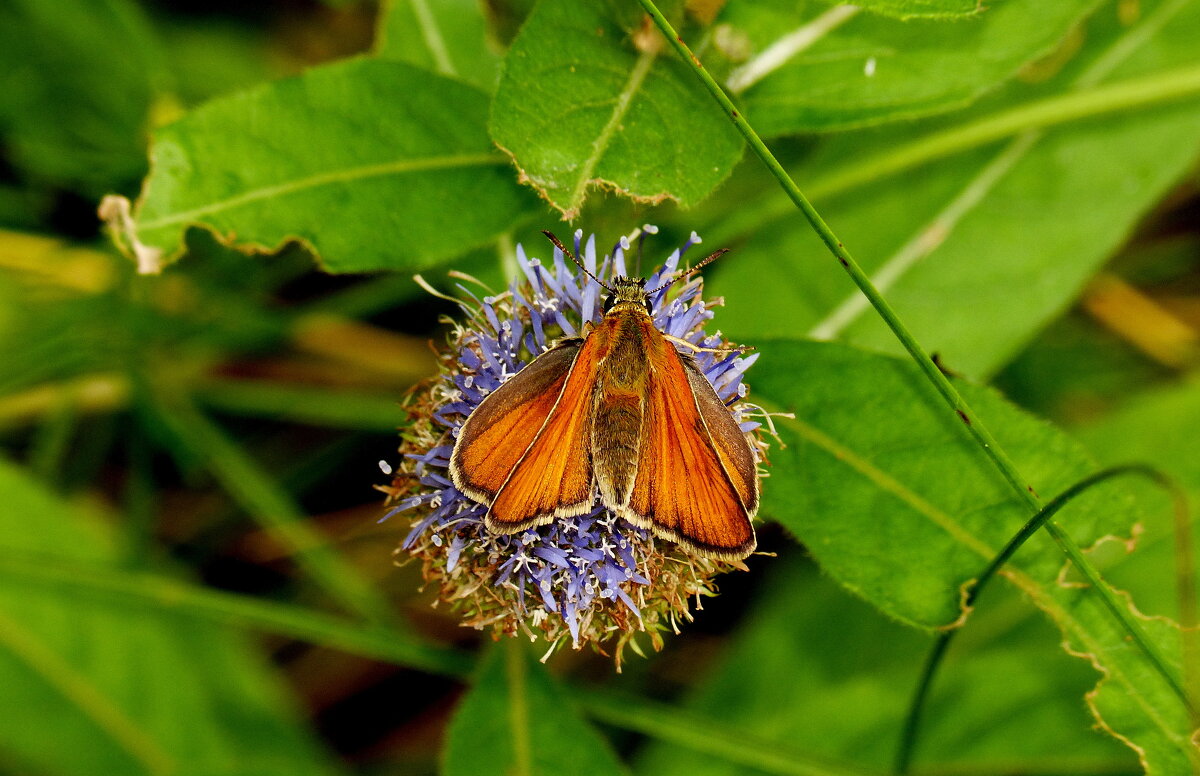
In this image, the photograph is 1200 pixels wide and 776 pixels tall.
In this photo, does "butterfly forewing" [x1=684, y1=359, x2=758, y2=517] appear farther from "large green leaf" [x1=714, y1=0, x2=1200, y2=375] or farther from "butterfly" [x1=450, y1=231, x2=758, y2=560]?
"large green leaf" [x1=714, y1=0, x2=1200, y2=375]

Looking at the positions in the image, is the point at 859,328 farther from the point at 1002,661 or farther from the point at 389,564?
the point at 389,564

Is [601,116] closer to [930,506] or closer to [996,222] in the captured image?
[930,506]

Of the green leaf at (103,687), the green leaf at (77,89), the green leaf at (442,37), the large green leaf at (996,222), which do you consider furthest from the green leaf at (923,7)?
the green leaf at (103,687)

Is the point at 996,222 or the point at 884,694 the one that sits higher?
the point at 996,222

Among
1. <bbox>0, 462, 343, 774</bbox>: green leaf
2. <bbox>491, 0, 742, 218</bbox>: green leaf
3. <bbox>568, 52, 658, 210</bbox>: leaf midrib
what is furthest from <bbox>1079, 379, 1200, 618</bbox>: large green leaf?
<bbox>0, 462, 343, 774</bbox>: green leaf

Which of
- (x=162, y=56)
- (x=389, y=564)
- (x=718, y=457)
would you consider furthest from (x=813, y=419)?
(x=162, y=56)

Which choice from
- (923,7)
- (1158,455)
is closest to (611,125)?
(923,7)

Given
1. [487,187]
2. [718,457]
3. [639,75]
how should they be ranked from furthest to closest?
[487,187] < [639,75] < [718,457]
